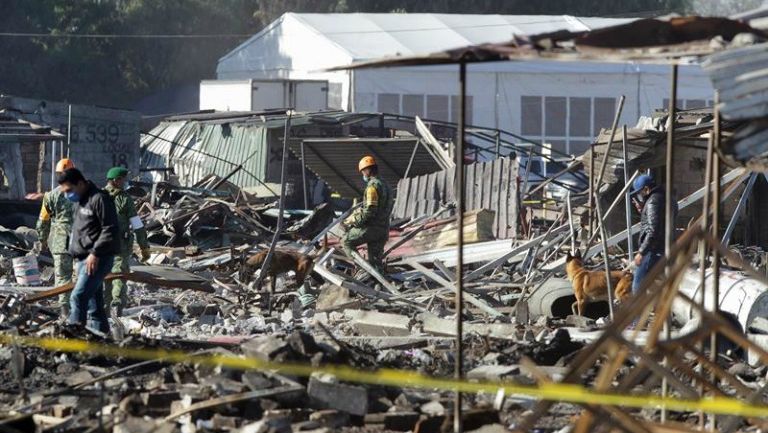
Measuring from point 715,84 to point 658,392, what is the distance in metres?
3.66

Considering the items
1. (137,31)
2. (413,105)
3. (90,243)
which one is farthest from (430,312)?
(137,31)

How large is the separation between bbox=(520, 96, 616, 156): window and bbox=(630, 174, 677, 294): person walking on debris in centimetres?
2603

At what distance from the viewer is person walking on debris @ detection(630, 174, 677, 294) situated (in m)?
14.1

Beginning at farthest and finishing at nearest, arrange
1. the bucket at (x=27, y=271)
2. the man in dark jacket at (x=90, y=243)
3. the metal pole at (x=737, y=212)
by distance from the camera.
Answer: the bucket at (x=27, y=271)
the metal pole at (x=737, y=212)
the man in dark jacket at (x=90, y=243)

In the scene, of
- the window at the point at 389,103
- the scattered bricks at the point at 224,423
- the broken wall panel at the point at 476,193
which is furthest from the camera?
the window at the point at 389,103

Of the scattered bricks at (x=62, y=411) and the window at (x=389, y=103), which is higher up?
the window at (x=389, y=103)

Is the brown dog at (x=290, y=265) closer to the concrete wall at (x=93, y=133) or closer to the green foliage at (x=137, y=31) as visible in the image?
the concrete wall at (x=93, y=133)

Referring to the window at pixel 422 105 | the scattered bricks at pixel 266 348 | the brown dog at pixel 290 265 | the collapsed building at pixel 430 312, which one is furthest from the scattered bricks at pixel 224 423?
the window at pixel 422 105

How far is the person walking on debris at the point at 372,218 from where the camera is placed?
54.3 ft

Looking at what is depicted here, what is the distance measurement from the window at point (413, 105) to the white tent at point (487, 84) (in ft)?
0.09

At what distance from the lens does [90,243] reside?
12.3 meters

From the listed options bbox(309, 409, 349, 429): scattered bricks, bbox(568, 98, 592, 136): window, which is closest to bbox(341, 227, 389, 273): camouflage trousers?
bbox(309, 409, 349, 429): scattered bricks

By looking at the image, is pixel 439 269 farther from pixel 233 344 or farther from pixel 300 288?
pixel 233 344

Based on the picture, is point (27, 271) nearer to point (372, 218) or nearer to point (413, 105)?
point (372, 218)
